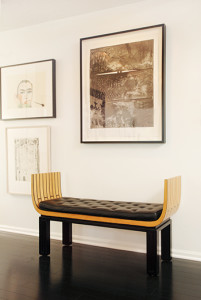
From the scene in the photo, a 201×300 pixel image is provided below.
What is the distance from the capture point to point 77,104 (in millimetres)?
3625

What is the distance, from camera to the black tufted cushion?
2598mm

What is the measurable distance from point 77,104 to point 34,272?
1874 mm

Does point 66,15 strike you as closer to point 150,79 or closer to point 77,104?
point 77,104

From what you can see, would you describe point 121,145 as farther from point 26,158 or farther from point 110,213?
point 26,158

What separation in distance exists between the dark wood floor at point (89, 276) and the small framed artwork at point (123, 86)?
1.20 metres

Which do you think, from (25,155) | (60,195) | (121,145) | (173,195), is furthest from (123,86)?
(25,155)

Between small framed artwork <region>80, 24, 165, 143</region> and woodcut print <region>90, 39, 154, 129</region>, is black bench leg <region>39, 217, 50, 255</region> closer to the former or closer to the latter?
small framed artwork <region>80, 24, 165, 143</region>

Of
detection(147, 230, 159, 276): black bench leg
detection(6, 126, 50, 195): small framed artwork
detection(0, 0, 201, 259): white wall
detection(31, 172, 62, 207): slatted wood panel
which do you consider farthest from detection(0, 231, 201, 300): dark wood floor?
detection(6, 126, 50, 195): small framed artwork

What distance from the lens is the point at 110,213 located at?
2.70 meters

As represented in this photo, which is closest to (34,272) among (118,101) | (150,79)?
(118,101)

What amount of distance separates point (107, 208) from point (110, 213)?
0.10m

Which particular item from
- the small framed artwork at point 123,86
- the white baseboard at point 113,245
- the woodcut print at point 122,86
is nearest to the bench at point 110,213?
A: the white baseboard at point 113,245

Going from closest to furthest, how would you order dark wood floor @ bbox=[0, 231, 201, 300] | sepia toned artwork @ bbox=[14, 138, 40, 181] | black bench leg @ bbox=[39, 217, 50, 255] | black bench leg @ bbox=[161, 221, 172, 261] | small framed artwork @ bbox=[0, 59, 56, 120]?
1. dark wood floor @ bbox=[0, 231, 201, 300]
2. black bench leg @ bbox=[161, 221, 172, 261]
3. black bench leg @ bbox=[39, 217, 50, 255]
4. small framed artwork @ bbox=[0, 59, 56, 120]
5. sepia toned artwork @ bbox=[14, 138, 40, 181]

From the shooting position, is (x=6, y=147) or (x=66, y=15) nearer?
(x=66, y=15)
